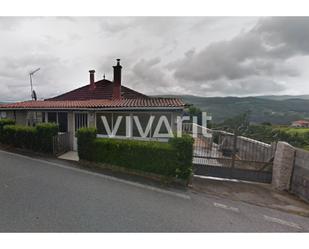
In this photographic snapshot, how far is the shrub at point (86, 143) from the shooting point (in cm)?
726

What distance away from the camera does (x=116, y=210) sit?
3.89 meters

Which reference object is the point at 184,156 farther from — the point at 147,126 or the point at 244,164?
the point at 147,126

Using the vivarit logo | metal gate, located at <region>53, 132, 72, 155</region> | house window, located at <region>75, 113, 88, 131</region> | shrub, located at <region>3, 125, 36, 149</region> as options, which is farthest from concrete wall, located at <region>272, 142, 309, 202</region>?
shrub, located at <region>3, 125, 36, 149</region>

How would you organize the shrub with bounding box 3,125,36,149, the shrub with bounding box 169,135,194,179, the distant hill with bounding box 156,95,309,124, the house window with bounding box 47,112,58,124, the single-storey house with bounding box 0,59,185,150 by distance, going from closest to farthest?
the shrub with bounding box 169,135,194,179
the single-storey house with bounding box 0,59,185,150
the shrub with bounding box 3,125,36,149
the house window with bounding box 47,112,58,124
the distant hill with bounding box 156,95,309,124

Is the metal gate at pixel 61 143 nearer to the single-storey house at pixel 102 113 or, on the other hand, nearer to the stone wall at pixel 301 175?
the single-storey house at pixel 102 113

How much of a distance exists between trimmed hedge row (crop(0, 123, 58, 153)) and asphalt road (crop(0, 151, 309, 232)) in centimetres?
291

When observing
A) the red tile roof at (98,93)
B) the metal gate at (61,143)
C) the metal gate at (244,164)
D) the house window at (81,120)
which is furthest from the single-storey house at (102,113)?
the red tile roof at (98,93)

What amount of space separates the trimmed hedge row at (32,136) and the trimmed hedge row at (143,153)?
2298 millimetres

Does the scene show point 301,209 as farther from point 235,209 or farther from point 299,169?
point 235,209

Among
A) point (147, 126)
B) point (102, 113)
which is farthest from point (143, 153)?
point (102, 113)

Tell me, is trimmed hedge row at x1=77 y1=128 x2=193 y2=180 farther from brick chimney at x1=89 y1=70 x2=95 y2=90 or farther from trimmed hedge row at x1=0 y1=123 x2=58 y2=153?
brick chimney at x1=89 y1=70 x2=95 y2=90

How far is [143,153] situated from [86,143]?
2.75 m

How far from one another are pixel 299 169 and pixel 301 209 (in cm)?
141

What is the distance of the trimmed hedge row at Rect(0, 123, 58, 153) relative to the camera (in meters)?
8.53
